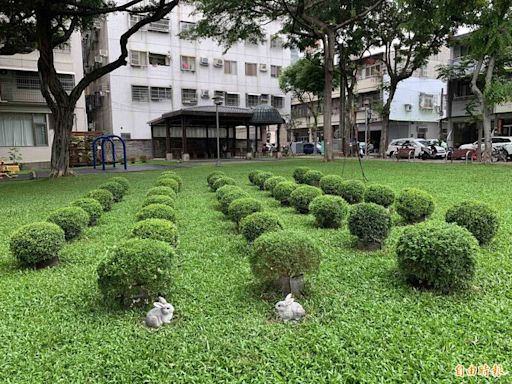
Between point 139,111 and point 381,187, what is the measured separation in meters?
27.9

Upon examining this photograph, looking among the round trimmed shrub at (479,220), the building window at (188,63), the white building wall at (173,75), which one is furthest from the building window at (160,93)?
the round trimmed shrub at (479,220)

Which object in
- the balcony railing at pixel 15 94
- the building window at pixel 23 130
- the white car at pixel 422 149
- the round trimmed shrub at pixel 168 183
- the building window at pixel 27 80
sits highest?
the building window at pixel 27 80

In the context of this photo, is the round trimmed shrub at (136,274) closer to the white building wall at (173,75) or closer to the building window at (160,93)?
the white building wall at (173,75)

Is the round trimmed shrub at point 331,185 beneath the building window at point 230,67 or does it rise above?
beneath

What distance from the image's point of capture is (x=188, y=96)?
113 ft

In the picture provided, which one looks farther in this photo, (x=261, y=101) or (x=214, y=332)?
(x=261, y=101)

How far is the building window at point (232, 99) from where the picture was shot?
36094 mm

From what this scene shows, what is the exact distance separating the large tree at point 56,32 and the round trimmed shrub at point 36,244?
11669mm

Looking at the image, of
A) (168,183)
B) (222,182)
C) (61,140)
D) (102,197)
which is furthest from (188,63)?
(102,197)

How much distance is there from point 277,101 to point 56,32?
23.8m

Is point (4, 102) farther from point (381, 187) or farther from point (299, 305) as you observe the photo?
point (299, 305)

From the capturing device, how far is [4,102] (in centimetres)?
2247

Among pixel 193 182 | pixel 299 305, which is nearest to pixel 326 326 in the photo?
pixel 299 305

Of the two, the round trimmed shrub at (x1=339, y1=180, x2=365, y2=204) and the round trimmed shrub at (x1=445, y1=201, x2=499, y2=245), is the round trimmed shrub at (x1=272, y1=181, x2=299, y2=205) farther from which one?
the round trimmed shrub at (x1=445, y1=201, x2=499, y2=245)
